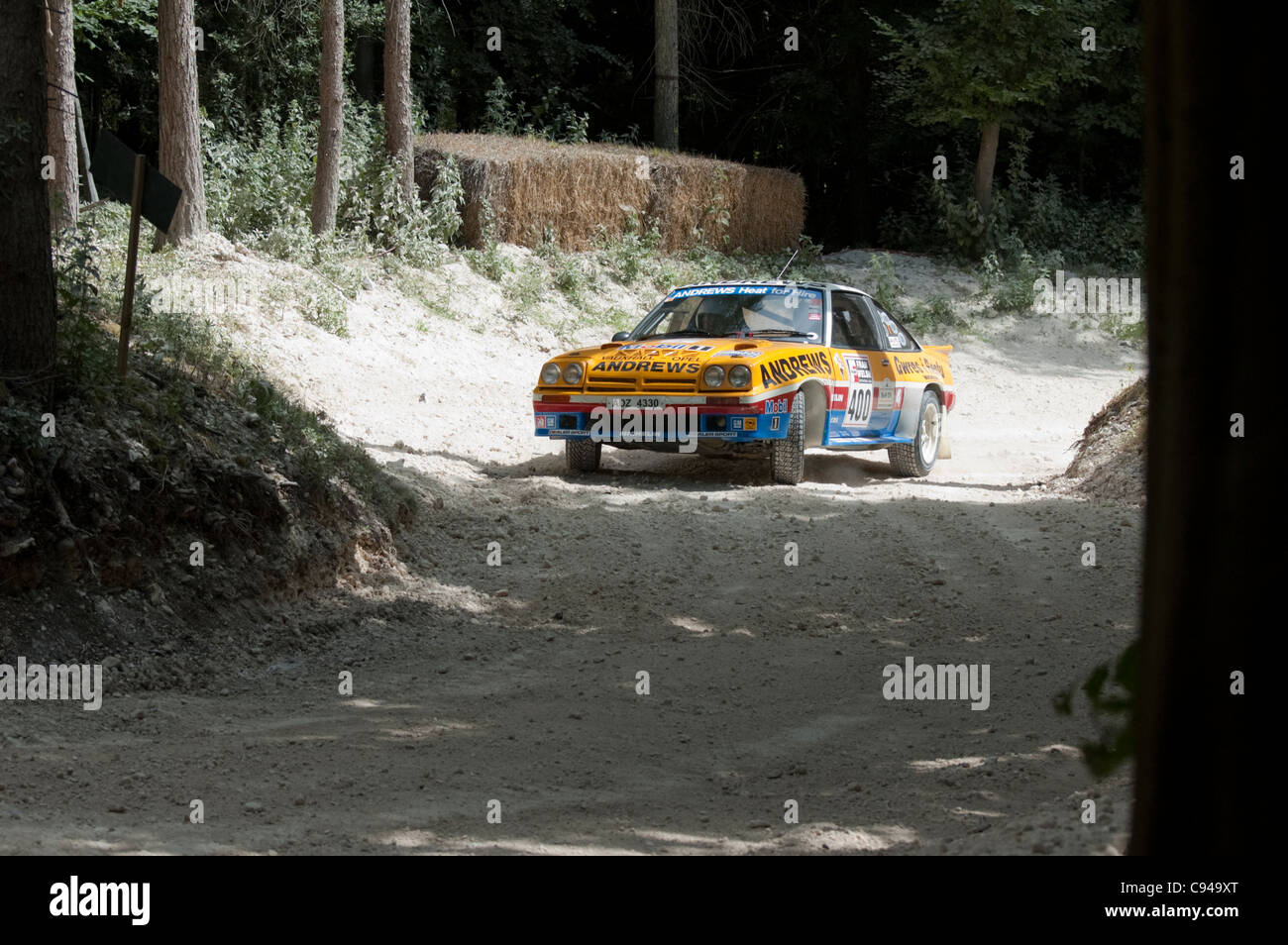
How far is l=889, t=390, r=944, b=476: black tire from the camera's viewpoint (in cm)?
1368

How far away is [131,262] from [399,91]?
42.8ft

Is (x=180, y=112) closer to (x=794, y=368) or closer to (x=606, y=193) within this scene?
(x=794, y=368)

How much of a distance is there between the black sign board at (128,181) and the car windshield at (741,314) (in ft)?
16.6

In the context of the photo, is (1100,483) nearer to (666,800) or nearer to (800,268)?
(666,800)

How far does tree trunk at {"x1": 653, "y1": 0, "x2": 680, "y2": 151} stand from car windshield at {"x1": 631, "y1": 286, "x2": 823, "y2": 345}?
53.6 ft

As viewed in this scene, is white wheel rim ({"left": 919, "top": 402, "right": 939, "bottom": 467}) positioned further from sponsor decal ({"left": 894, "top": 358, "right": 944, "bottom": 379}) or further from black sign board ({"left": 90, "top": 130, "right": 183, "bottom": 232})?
black sign board ({"left": 90, "top": 130, "right": 183, "bottom": 232})

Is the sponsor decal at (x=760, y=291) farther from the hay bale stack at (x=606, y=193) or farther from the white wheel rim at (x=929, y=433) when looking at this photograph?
the hay bale stack at (x=606, y=193)

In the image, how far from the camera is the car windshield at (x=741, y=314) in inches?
498

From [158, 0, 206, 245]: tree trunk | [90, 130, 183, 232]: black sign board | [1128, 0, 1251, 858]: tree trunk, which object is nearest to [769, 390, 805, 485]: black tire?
[90, 130, 183, 232]: black sign board

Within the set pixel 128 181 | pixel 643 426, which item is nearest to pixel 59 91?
pixel 128 181

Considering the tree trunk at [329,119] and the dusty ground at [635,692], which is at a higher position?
the tree trunk at [329,119]

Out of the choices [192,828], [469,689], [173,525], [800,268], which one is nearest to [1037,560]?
[469,689]

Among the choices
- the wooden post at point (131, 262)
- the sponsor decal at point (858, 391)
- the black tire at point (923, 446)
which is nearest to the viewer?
the wooden post at point (131, 262)

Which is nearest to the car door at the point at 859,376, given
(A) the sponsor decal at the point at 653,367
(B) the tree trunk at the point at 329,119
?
(A) the sponsor decal at the point at 653,367
